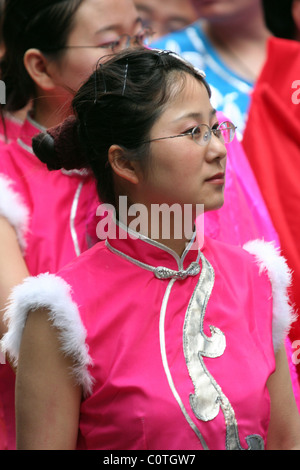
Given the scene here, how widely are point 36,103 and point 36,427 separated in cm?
91

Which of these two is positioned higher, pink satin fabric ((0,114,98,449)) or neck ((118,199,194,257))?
pink satin fabric ((0,114,98,449))

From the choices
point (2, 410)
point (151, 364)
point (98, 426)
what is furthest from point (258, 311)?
point (2, 410)

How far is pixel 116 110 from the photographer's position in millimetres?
1540

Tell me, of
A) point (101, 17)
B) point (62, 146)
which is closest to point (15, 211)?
point (62, 146)

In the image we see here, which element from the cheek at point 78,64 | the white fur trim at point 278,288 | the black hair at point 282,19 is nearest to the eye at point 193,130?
the white fur trim at point 278,288

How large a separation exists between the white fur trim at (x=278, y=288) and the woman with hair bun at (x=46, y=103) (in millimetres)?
431

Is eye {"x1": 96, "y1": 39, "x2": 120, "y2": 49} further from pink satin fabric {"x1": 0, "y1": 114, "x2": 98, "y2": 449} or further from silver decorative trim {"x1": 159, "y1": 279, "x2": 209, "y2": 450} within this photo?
silver decorative trim {"x1": 159, "y1": 279, "x2": 209, "y2": 450}

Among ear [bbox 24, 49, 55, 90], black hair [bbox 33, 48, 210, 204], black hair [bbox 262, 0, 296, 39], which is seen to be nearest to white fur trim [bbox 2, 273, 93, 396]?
black hair [bbox 33, 48, 210, 204]

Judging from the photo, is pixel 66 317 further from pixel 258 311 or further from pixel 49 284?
pixel 258 311

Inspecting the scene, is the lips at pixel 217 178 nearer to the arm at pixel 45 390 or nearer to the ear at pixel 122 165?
the ear at pixel 122 165

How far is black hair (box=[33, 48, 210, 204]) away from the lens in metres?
1.53

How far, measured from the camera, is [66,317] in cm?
144

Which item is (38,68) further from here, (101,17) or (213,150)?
(213,150)

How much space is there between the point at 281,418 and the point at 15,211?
74cm
